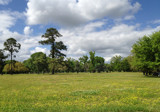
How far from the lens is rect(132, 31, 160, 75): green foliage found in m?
38.6

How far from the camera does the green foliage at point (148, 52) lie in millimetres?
38625

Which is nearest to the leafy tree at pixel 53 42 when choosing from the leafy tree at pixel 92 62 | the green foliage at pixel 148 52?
the green foliage at pixel 148 52

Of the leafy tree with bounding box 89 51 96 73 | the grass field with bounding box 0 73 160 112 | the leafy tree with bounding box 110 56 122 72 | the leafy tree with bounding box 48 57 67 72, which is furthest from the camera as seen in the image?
the leafy tree with bounding box 110 56 122 72

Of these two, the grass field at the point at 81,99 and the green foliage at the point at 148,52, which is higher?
the green foliage at the point at 148,52

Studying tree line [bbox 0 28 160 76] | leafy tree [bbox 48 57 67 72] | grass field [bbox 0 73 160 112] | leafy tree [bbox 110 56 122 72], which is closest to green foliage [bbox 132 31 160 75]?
tree line [bbox 0 28 160 76]

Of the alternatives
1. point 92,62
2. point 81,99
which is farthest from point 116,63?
point 81,99

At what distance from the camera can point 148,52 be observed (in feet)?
136

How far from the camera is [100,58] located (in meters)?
142

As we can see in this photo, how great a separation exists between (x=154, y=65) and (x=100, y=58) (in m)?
104

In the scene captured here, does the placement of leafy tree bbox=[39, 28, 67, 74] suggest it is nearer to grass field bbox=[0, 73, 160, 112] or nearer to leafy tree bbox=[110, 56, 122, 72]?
grass field bbox=[0, 73, 160, 112]

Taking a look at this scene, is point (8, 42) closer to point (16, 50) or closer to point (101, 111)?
point (16, 50)

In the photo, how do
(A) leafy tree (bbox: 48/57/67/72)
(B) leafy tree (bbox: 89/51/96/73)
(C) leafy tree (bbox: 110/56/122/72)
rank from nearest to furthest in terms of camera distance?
(A) leafy tree (bbox: 48/57/67/72) < (B) leafy tree (bbox: 89/51/96/73) < (C) leafy tree (bbox: 110/56/122/72)

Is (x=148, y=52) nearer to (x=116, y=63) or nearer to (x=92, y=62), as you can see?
(x=92, y=62)

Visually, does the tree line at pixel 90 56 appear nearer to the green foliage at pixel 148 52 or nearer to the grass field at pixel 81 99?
the green foliage at pixel 148 52
